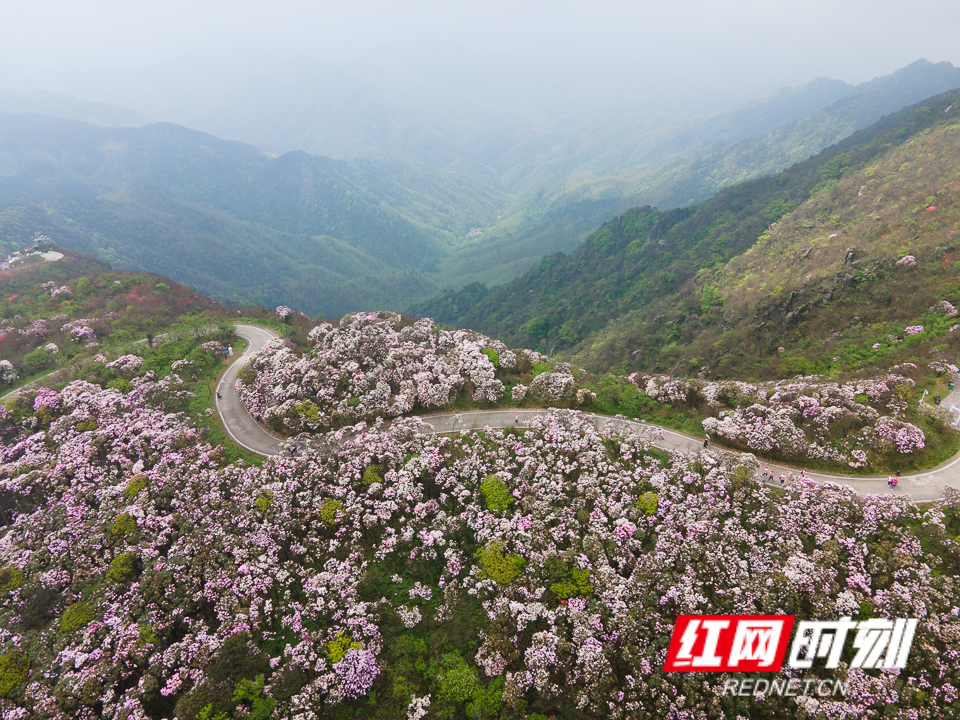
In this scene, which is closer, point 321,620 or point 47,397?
point 321,620

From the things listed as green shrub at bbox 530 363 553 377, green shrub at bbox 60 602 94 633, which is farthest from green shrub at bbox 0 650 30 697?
green shrub at bbox 530 363 553 377

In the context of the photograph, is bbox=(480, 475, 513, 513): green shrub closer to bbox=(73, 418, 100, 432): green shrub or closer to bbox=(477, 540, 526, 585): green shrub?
bbox=(477, 540, 526, 585): green shrub

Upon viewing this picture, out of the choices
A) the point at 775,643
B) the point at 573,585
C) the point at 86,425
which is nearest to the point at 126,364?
the point at 86,425

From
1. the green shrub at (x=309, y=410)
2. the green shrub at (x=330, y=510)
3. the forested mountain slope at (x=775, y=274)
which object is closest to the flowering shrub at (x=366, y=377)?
the green shrub at (x=309, y=410)

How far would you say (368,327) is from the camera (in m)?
51.2

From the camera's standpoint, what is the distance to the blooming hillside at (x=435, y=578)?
21.2m

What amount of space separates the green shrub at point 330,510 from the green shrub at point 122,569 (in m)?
11.9

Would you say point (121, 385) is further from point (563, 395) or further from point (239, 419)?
point (563, 395)

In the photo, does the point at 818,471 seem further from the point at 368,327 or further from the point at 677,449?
the point at 368,327

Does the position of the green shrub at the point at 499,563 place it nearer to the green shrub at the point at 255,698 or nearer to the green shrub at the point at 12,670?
the green shrub at the point at 255,698

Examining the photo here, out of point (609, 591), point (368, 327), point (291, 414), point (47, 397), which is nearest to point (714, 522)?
point (609, 591)

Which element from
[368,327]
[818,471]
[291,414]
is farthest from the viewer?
[368,327]

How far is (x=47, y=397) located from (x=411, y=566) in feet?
140

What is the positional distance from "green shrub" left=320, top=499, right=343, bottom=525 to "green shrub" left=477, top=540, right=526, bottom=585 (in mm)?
10264
